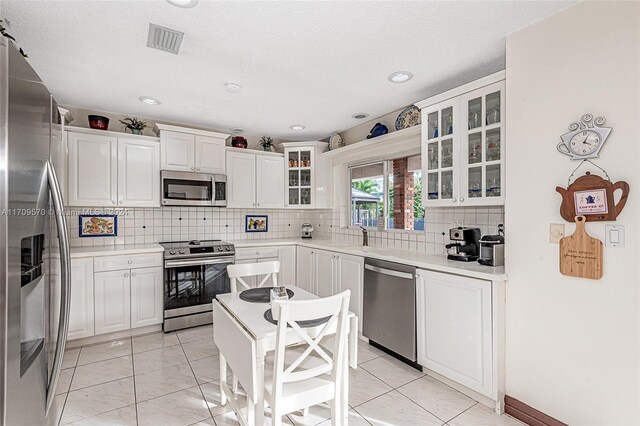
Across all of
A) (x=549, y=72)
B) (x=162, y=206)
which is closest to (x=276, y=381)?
(x=549, y=72)

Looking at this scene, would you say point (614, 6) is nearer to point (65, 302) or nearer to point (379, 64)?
point (379, 64)

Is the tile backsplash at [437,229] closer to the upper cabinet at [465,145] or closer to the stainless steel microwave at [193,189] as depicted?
the upper cabinet at [465,145]

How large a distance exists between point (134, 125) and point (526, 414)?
4623 millimetres

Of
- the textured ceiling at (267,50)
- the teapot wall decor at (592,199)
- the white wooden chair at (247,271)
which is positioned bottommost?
the white wooden chair at (247,271)

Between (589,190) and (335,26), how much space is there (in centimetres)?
179

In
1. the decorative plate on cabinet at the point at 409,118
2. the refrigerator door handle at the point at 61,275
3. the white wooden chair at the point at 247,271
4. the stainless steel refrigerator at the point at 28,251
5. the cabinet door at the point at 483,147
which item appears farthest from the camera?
the decorative plate on cabinet at the point at 409,118

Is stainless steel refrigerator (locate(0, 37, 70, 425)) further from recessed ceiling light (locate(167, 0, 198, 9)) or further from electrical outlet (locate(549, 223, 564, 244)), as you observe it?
electrical outlet (locate(549, 223, 564, 244))

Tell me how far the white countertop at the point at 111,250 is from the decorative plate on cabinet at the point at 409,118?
3020 mm

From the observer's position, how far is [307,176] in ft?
15.7

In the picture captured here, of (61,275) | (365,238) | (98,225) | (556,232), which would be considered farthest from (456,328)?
(98,225)

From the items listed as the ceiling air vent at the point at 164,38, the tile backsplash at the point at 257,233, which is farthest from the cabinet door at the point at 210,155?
the ceiling air vent at the point at 164,38

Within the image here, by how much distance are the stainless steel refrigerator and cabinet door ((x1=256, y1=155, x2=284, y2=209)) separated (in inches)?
121

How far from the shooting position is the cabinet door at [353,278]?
331 centimetres

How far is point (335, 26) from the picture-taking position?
2.01 m
